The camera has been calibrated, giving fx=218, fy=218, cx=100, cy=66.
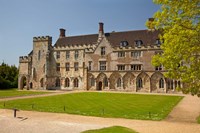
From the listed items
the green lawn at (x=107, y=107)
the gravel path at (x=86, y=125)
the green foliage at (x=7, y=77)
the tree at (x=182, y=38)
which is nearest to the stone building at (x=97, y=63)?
the green foliage at (x=7, y=77)

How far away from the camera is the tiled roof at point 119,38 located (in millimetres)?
43062

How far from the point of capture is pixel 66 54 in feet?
165

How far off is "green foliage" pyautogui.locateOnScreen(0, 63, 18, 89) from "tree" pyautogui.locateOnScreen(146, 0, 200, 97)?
158ft

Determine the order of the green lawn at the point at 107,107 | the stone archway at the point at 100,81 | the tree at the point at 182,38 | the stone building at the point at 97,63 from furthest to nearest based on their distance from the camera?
the stone archway at the point at 100,81
the stone building at the point at 97,63
the green lawn at the point at 107,107
the tree at the point at 182,38

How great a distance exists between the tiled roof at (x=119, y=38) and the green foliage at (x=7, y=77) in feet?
47.7

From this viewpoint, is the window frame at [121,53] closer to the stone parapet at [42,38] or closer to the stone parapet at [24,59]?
the stone parapet at [42,38]

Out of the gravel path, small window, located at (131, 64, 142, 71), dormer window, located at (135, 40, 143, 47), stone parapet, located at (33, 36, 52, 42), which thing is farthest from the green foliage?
the gravel path

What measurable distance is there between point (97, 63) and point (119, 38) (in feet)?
23.3

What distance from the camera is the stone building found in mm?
41375

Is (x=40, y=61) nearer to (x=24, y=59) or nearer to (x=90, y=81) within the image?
(x=24, y=59)

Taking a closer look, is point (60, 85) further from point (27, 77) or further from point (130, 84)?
point (130, 84)

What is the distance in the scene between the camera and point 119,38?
46.3m

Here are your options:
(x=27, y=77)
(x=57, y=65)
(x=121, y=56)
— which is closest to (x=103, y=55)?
(x=121, y=56)

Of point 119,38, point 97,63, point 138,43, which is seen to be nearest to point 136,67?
point 138,43
